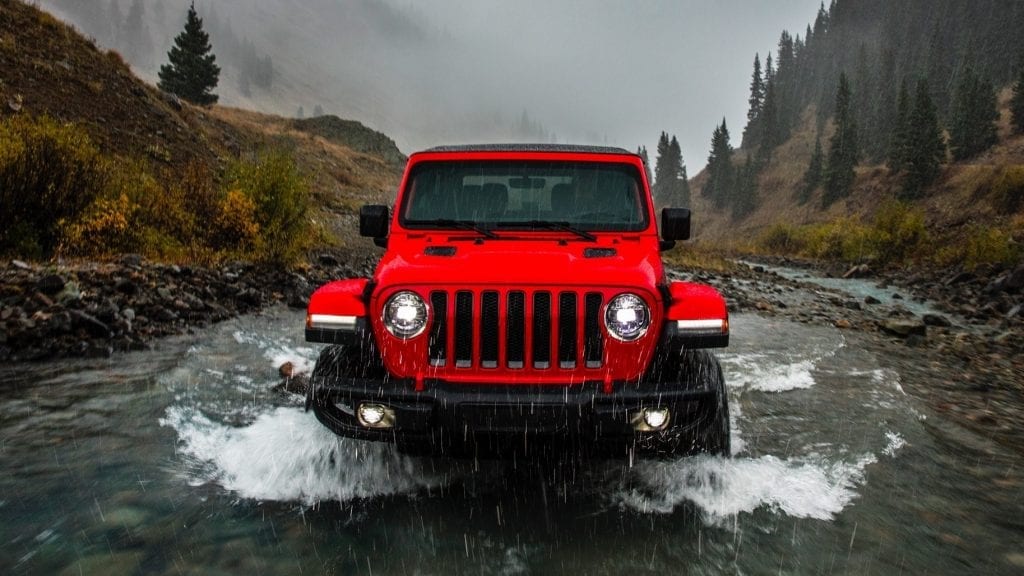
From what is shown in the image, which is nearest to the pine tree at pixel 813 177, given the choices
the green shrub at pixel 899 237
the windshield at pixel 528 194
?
the green shrub at pixel 899 237

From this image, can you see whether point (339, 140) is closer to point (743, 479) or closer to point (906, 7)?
point (743, 479)

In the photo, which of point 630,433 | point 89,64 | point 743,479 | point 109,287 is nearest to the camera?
point 630,433

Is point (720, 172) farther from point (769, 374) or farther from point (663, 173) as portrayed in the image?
point (769, 374)

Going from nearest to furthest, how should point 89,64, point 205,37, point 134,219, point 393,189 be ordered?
point 134,219 → point 89,64 → point 393,189 → point 205,37

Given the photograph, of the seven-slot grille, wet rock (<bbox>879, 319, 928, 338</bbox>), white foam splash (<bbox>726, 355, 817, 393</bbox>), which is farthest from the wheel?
wet rock (<bbox>879, 319, 928, 338</bbox>)

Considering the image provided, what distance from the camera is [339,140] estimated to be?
66188mm

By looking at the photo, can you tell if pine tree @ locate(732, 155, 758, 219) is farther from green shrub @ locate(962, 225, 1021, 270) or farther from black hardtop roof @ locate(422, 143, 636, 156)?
black hardtop roof @ locate(422, 143, 636, 156)

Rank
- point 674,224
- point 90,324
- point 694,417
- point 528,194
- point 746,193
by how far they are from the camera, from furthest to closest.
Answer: point 746,193, point 90,324, point 674,224, point 528,194, point 694,417

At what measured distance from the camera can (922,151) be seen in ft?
174

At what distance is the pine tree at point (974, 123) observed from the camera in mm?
56719

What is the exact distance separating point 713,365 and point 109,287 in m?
8.14

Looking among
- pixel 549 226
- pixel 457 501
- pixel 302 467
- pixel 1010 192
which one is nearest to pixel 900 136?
pixel 1010 192

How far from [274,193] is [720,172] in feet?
322

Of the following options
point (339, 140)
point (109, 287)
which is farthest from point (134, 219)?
point (339, 140)
